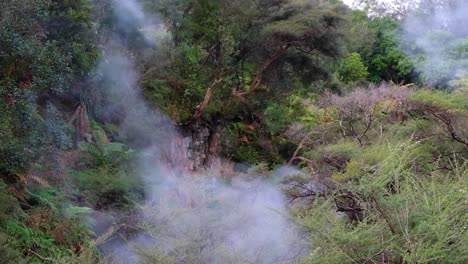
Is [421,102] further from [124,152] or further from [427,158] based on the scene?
[124,152]

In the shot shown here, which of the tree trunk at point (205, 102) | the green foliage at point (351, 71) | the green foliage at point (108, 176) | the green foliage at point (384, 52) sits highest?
the green foliage at point (384, 52)

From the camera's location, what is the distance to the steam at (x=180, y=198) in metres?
5.20

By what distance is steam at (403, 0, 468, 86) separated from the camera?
634 inches

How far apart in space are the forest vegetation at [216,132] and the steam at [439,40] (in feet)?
0.22

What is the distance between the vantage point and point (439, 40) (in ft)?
54.3

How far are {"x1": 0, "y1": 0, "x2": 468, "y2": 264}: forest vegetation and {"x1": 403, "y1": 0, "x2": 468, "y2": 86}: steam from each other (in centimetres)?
7

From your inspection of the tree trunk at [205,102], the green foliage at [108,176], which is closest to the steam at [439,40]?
the tree trunk at [205,102]

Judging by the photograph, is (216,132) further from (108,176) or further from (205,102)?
(108,176)

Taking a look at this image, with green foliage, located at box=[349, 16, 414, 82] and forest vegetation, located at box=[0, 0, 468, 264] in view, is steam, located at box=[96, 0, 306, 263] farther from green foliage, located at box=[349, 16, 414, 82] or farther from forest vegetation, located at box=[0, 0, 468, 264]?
green foliage, located at box=[349, 16, 414, 82]

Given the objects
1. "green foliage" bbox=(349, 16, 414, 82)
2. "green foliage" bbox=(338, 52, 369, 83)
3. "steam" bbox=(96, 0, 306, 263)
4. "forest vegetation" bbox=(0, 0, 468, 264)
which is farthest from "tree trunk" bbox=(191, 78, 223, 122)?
"green foliage" bbox=(349, 16, 414, 82)

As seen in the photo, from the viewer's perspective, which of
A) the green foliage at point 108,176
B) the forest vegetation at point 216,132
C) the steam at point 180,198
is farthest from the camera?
the green foliage at point 108,176

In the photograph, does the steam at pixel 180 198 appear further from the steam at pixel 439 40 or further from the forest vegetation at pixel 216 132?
the steam at pixel 439 40

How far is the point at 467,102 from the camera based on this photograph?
27.5 feet

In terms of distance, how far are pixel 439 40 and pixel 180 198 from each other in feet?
38.0
